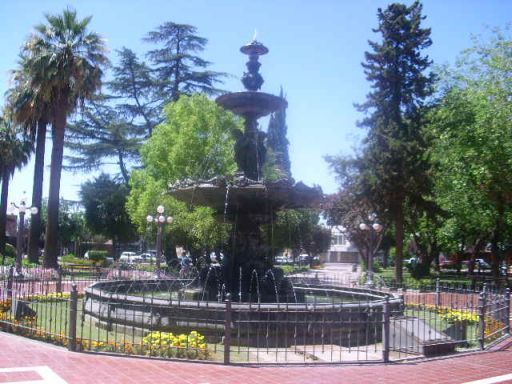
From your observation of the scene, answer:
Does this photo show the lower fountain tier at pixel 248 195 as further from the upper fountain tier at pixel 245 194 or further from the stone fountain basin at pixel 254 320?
the stone fountain basin at pixel 254 320

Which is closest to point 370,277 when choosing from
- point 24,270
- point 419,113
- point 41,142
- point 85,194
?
point 419,113

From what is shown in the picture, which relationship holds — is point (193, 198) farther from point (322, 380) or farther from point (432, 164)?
point (432, 164)

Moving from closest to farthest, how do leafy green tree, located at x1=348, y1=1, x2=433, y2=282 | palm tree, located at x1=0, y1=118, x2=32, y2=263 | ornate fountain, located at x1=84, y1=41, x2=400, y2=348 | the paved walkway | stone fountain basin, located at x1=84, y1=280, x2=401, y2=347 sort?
the paved walkway < stone fountain basin, located at x1=84, y1=280, x2=401, y2=347 < ornate fountain, located at x1=84, y1=41, x2=400, y2=348 < leafy green tree, located at x1=348, y1=1, x2=433, y2=282 < palm tree, located at x1=0, y1=118, x2=32, y2=263

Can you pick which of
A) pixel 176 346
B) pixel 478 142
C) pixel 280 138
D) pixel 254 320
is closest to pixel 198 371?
pixel 176 346

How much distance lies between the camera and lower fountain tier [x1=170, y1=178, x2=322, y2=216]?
12742 millimetres

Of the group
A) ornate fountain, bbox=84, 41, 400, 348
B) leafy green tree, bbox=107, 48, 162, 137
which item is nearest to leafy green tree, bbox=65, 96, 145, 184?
leafy green tree, bbox=107, 48, 162, 137

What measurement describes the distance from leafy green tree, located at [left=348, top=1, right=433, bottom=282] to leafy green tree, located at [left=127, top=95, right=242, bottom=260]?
27.5ft

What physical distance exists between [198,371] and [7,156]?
39402mm

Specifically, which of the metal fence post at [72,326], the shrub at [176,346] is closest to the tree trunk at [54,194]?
the metal fence post at [72,326]

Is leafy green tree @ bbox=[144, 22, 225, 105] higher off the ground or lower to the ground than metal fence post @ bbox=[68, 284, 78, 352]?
higher

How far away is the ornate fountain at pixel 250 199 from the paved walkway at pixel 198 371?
4.72m

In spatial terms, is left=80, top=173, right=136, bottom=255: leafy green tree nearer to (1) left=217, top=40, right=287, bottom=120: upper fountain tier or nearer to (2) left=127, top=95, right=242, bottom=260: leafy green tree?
(2) left=127, top=95, right=242, bottom=260: leafy green tree

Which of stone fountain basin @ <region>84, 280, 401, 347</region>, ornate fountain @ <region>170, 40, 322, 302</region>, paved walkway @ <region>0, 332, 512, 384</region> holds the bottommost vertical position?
paved walkway @ <region>0, 332, 512, 384</region>

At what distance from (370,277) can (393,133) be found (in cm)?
1028
